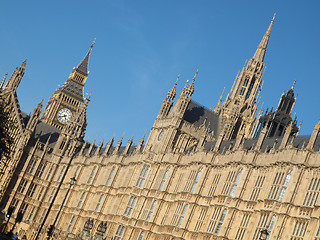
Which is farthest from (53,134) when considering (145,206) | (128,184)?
(145,206)

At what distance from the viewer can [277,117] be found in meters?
87.1

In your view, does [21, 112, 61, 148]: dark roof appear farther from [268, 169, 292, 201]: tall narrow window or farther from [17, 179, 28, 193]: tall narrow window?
[268, 169, 292, 201]: tall narrow window

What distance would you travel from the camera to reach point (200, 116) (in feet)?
335

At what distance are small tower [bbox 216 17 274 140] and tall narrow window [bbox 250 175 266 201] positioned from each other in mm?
30477

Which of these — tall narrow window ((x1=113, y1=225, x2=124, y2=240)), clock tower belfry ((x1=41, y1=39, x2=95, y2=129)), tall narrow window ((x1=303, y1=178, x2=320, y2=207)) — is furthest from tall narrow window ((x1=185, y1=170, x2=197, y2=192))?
clock tower belfry ((x1=41, y1=39, x2=95, y2=129))

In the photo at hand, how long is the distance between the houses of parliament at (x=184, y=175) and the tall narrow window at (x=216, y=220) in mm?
122

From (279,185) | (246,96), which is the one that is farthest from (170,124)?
(279,185)

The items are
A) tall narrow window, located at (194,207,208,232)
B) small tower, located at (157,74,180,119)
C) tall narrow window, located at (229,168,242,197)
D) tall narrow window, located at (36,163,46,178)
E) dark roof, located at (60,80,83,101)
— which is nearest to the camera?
tall narrow window, located at (229,168,242,197)

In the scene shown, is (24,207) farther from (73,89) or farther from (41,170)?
(73,89)

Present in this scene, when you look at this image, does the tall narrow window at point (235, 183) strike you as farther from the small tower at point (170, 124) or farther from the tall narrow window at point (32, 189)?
the tall narrow window at point (32, 189)

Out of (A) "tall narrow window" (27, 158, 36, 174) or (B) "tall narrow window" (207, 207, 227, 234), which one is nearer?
(B) "tall narrow window" (207, 207, 227, 234)

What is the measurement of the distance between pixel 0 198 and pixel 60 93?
47542 mm

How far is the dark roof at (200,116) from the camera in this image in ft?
330

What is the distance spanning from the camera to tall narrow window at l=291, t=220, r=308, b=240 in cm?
6016
